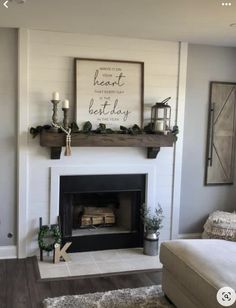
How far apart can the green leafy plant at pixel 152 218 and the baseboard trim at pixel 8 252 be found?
4.57 ft

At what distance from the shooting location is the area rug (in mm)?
3082

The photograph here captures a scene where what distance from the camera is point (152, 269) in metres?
3.88

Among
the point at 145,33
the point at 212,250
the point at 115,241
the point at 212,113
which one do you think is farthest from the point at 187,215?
the point at 145,33

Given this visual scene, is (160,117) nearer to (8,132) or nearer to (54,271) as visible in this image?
(8,132)

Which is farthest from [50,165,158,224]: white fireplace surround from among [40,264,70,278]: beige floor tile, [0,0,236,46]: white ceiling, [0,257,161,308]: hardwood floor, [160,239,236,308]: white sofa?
[0,0,236,46]: white ceiling

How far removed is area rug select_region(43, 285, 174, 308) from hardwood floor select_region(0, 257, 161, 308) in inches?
4.3

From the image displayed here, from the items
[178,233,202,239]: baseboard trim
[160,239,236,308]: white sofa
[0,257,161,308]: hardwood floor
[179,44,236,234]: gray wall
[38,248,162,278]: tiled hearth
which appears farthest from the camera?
[178,233,202,239]: baseboard trim

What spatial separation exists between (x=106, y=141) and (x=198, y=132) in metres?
1.17

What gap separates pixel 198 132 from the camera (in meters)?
4.54

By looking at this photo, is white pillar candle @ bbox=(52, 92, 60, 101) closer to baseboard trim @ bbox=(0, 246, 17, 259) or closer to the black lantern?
the black lantern

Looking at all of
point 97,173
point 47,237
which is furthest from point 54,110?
point 47,237

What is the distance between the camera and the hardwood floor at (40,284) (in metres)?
3.19

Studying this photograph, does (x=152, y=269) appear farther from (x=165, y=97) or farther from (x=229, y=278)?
(x=165, y=97)

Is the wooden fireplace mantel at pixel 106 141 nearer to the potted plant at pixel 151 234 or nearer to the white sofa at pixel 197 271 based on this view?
the potted plant at pixel 151 234
